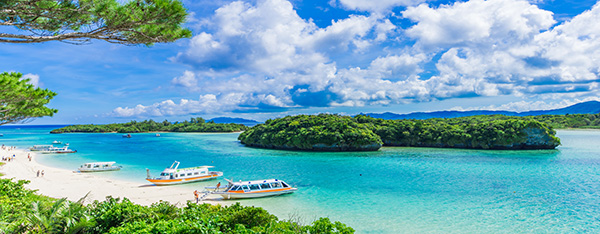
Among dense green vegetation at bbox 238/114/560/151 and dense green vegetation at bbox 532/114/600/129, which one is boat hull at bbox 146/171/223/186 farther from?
dense green vegetation at bbox 532/114/600/129

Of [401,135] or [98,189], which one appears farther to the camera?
[401,135]

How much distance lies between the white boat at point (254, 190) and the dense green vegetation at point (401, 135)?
131 feet

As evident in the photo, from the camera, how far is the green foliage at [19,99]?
533 inches

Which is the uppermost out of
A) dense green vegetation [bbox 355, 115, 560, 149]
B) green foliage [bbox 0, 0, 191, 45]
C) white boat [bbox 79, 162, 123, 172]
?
green foliage [bbox 0, 0, 191, 45]

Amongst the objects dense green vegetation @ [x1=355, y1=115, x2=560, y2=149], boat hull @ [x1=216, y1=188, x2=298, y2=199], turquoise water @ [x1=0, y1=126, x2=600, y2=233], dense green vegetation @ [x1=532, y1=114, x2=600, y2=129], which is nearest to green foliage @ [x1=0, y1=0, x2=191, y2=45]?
turquoise water @ [x1=0, y1=126, x2=600, y2=233]

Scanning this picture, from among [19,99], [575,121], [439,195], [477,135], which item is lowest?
[439,195]

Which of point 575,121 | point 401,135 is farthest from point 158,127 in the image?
point 575,121

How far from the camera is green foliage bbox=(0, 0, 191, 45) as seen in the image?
326 inches

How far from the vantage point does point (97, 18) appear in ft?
29.0

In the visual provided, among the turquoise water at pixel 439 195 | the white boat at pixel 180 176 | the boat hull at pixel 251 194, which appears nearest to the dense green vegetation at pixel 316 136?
the turquoise water at pixel 439 195

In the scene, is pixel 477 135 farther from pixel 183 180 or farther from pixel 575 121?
pixel 575 121

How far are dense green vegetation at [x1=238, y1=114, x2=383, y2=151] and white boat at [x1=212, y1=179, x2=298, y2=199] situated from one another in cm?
3985

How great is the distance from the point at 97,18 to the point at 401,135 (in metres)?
74.7

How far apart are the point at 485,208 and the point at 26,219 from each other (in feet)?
79.1
